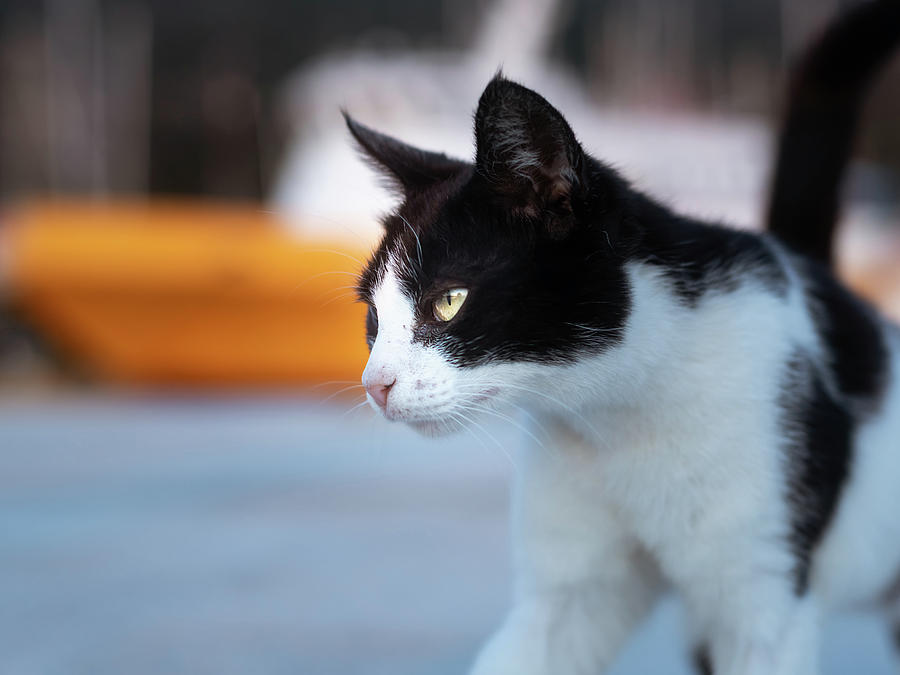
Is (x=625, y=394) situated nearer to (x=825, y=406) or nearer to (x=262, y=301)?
(x=825, y=406)

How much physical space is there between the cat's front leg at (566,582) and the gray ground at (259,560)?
0.15 m

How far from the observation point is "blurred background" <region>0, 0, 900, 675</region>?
2.02 meters

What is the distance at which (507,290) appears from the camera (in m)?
1.21

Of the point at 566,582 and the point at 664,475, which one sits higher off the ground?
the point at 664,475

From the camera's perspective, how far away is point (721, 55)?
13.5 meters

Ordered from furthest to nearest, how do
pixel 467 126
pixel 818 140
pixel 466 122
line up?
pixel 466 122, pixel 467 126, pixel 818 140

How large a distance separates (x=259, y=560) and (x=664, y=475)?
1.53 meters

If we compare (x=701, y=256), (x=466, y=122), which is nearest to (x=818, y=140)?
(x=701, y=256)

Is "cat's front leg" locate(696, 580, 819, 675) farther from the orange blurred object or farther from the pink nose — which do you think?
the orange blurred object

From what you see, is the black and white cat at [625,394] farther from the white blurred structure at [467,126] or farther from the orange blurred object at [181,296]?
the white blurred structure at [467,126]

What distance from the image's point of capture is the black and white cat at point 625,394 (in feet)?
3.96

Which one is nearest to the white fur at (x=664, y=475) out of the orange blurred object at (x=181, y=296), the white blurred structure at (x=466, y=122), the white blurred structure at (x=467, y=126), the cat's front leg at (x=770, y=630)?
the cat's front leg at (x=770, y=630)

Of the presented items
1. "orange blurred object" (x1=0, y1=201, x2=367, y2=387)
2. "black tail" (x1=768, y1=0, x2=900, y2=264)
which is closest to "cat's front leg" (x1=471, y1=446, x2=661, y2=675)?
"black tail" (x1=768, y1=0, x2=900, y2=264)

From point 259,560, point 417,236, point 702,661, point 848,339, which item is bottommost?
point 259,560
